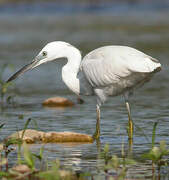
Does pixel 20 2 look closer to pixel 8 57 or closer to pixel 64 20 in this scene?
pixel 64 20

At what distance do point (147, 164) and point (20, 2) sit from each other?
24483 mm

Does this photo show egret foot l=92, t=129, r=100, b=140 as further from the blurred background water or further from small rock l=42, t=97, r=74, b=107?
small rock l=42, t=97, r=74, b=107

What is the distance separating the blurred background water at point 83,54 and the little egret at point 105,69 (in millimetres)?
556

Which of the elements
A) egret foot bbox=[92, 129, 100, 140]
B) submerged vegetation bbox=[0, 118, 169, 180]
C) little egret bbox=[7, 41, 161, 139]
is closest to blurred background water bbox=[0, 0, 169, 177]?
egret foot bbox=[92, 129, 100, 140]

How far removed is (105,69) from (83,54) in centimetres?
876

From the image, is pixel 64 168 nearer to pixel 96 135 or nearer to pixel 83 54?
pixel 96 135

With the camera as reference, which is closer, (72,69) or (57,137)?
(57,137)

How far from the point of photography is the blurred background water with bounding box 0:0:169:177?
8.39m

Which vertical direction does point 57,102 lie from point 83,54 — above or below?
below

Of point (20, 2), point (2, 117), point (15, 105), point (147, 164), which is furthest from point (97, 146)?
point (20, 2)

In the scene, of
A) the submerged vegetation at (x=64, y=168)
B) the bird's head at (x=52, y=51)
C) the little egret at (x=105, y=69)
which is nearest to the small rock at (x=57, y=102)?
the little egret at (x=105, y=69)

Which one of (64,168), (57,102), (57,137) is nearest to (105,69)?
(57,137)

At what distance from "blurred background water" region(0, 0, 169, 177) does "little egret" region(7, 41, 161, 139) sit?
1.82 ft

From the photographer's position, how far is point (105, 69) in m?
8.26
